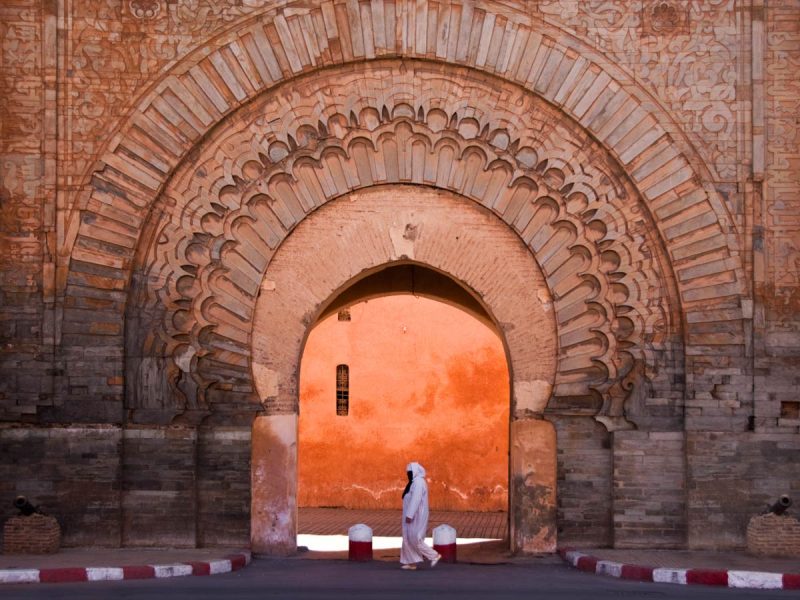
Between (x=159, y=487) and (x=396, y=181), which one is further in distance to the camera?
(x=396, y=181)

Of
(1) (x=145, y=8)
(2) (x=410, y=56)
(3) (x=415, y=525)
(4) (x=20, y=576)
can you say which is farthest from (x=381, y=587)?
(1) (x=145, y=8)

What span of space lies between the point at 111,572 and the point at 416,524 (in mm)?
2220

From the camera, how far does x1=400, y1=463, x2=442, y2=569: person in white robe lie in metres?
10.5

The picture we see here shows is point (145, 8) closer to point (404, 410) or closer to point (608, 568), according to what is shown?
point (608, 568)

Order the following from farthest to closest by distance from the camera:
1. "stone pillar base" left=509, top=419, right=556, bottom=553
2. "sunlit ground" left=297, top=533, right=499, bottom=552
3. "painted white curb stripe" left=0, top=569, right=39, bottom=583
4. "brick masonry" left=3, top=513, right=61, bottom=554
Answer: "sunlit ground" left=297, top=533, right=499, bottom=552 < "stone pillar base" left=509, top=419, right=556, bottom=553 < "brick masonry" left=3, top=513, right=61, bottom=554 < "painted white curb stripe" left=0, top=569, right=39, bottom=583

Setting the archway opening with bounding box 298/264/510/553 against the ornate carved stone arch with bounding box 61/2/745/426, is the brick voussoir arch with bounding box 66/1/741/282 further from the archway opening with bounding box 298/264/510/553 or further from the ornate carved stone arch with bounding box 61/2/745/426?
the archway opening with bounding box 298/264/510/553

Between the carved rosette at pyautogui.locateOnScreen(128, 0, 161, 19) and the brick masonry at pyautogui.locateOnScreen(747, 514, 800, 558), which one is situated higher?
the carved rosette at pyautogui.locateOnScreen(128, 0, 161, 19)

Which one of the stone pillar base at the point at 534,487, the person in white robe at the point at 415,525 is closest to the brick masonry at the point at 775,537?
the stone pillar base at the point at 534,487

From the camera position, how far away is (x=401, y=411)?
18359 mm

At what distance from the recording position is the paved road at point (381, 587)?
8.66 m

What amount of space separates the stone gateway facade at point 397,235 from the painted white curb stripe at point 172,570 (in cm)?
105

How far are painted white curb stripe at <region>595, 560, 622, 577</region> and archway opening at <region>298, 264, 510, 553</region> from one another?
7470 millimetres

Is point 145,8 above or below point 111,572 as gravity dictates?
above

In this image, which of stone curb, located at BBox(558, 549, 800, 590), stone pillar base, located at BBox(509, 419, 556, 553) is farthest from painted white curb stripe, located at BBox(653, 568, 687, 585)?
stone pillar base, located at BBox(509, 419, 556, 553)
